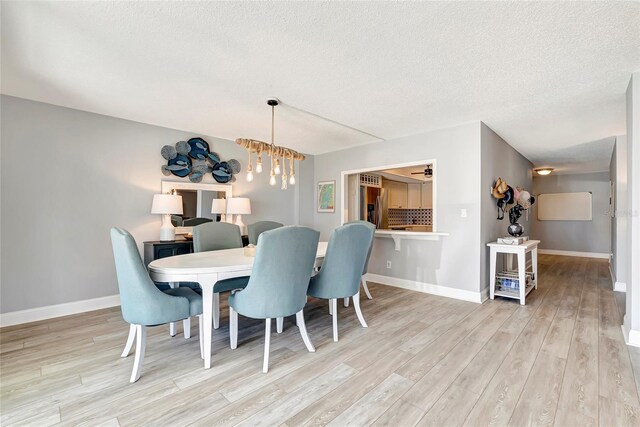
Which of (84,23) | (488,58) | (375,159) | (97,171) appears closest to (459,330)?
(488,58)

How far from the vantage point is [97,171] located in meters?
3.40

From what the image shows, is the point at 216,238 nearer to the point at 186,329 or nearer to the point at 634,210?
the point at 186,329

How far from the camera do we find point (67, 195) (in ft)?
10.6

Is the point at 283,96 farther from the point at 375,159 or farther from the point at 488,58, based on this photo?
the point at 375,159

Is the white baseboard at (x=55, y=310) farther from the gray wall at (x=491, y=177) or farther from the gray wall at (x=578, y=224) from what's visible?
the gray wall at (x=578, y=224)

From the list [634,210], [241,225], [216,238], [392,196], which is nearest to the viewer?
[634,210]

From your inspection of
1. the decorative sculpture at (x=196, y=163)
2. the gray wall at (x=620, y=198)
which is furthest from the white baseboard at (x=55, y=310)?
the gray wall at (x=620, y=198)

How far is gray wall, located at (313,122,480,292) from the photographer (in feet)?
12.0

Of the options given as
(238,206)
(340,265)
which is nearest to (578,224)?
(340,265)

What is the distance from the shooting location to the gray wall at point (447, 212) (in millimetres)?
3666

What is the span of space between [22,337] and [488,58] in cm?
458

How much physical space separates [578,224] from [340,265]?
820 cm

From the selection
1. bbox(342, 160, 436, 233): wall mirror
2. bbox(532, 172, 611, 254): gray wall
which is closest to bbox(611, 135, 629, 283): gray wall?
bbox(342, 160, 436, 233): wall mirror

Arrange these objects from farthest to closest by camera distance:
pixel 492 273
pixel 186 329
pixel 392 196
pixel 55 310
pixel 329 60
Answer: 1. pixel 392 196
2. pixel 492 273
3. pixel 55 310
4. pixel 186 329
5. pixel 329 60
